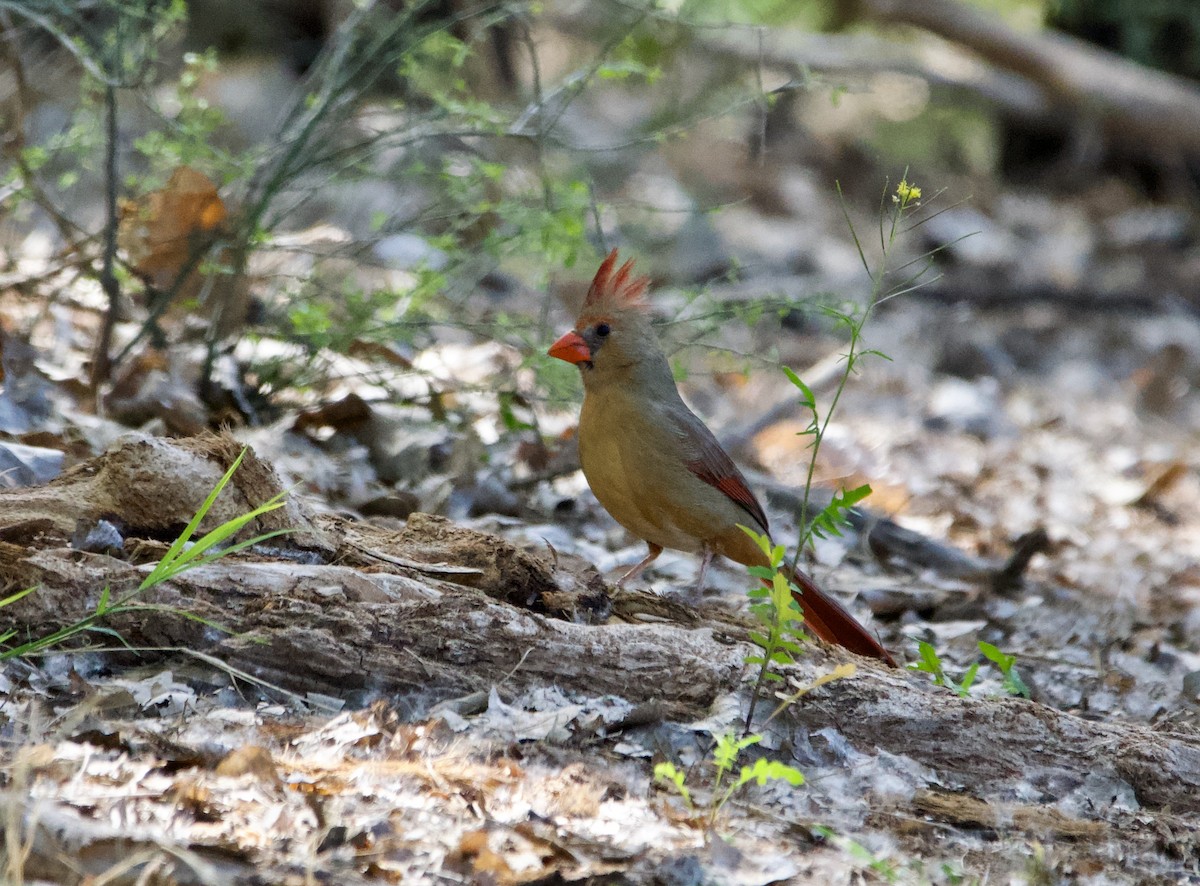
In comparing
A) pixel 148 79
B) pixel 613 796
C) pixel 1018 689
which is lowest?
pixel 613 796

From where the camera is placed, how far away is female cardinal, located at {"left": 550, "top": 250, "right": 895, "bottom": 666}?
11.3 ft

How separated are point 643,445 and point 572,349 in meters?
0.34

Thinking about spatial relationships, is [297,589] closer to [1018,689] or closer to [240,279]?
[1018,689]

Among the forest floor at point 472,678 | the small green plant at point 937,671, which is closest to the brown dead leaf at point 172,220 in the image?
the forest floor at point 472,678

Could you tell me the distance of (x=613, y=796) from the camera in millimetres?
2205

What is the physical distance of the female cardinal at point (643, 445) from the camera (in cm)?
346

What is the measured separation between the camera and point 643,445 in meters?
3.46

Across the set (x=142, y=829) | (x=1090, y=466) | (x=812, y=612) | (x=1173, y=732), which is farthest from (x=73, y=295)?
(x=1090, y=466)

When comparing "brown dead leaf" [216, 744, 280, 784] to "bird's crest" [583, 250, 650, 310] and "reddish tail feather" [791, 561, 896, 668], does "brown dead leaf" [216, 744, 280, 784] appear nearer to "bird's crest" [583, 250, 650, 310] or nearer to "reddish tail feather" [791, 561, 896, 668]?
"reddish tail feather" [791, 561, 896, 668]

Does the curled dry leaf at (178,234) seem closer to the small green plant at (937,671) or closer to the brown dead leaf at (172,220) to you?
the brown dead leaf at (172,220)

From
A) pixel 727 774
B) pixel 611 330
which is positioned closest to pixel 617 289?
pixel 611 330

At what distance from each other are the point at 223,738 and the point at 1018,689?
174 centimetres

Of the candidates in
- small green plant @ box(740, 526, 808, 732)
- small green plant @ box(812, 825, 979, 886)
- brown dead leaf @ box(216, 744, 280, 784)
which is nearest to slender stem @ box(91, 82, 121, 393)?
brown dead leaf @ box(216, 744, 280, 784)

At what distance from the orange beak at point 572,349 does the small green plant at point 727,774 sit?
1427 mm
